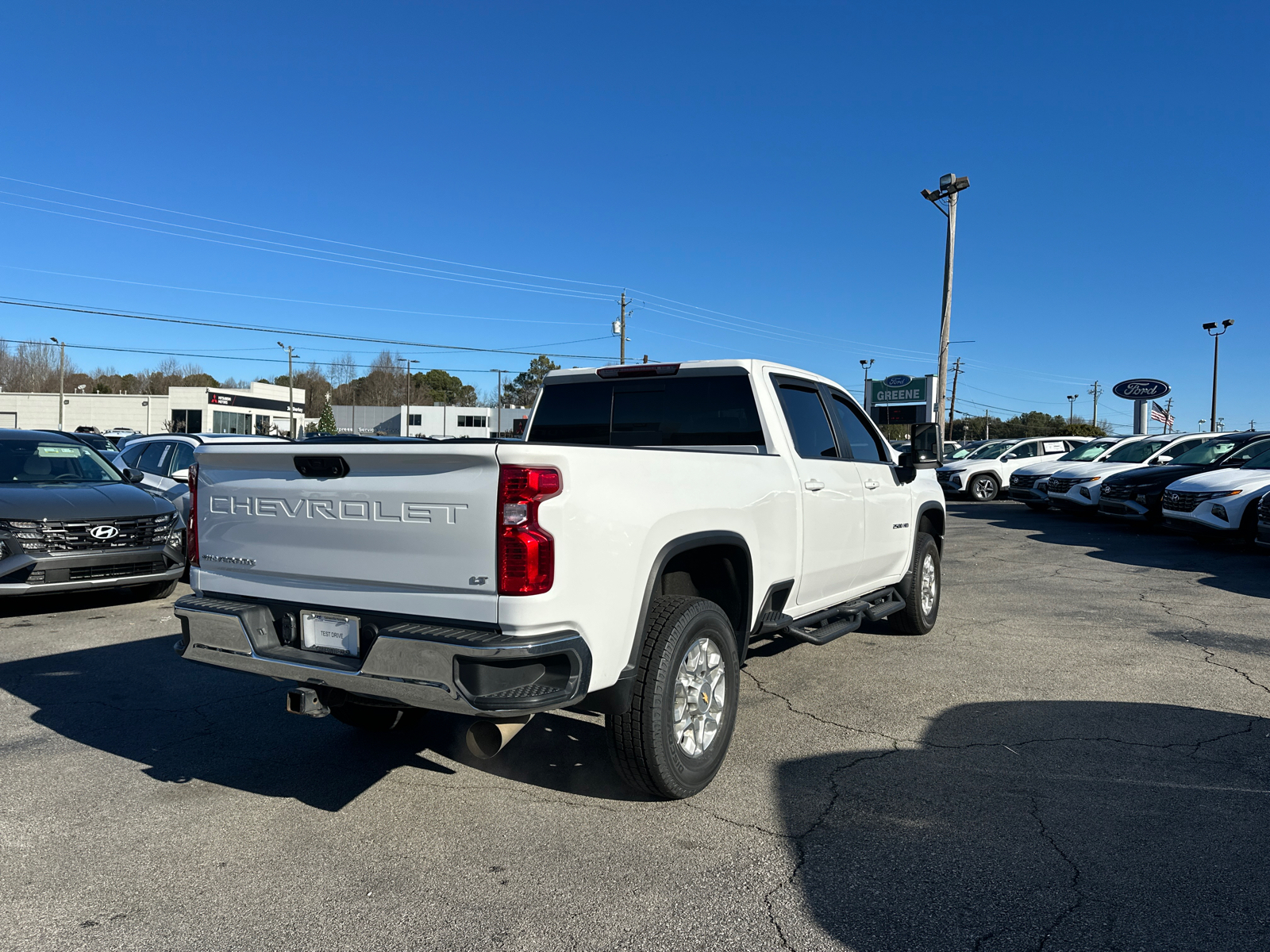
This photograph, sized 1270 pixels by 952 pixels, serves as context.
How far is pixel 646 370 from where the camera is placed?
17.4ft

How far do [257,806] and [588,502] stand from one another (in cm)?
205

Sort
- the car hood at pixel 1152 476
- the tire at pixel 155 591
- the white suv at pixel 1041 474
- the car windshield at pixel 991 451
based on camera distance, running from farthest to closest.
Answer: the car windshield at pixel 991 451 → the white suv at pixel 1041 474 → the car hood at pixel 1152 476 → the tire at pixel 155 591

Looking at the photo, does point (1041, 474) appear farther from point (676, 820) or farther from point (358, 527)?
point (358, 527)

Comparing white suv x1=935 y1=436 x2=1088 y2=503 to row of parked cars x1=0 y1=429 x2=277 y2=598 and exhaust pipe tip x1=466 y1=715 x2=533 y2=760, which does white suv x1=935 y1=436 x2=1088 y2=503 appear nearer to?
row of parked cars x1=0 y1=429 x2=277 y2=598

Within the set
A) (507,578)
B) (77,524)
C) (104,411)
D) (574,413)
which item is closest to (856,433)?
(574,413)

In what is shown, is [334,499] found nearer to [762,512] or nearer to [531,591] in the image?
[531,591]

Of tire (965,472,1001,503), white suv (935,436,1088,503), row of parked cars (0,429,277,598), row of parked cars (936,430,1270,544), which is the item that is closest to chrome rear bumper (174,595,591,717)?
row of parked cars (0,429,277,598)

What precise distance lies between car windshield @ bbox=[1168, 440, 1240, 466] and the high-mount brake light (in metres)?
14.3

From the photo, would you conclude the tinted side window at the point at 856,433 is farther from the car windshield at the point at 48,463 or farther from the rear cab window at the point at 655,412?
the car windshield at the point at 48,463

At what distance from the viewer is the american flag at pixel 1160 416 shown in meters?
44.4

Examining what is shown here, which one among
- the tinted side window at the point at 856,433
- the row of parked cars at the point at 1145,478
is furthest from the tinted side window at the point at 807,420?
the row of parked cars at the point at 1145,478

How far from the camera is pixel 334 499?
11.3 ft

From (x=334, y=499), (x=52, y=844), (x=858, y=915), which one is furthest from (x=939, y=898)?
(x=52, y=844)

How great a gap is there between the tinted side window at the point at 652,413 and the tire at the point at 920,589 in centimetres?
252
